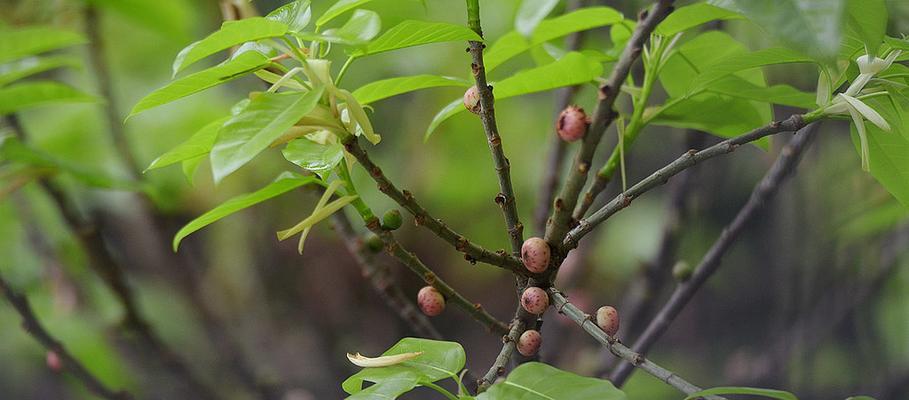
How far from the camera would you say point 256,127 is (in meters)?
0.30

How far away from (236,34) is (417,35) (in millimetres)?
68

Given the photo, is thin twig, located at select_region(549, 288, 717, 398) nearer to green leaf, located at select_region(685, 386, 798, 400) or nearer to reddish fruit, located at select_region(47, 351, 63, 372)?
green leaf, located at select_region(685, 386, 798, 400)

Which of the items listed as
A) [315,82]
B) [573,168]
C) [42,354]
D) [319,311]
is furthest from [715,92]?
[42,354]

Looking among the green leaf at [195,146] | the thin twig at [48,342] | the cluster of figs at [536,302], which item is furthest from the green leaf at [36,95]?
the cluster of figs at [536,302]

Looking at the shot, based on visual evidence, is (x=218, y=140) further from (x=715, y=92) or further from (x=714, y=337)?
(x=714, y=337)

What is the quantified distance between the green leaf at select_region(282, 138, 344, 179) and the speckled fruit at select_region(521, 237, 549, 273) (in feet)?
0.28

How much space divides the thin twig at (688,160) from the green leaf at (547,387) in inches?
2.9

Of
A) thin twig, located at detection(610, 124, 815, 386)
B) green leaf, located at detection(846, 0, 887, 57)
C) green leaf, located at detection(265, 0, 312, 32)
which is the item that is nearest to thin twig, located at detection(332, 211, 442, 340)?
thin twig, located at detection(610, 124, 815, 386)

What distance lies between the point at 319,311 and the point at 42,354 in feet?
1.29

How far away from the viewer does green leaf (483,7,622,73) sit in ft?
1.26

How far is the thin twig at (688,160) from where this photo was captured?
1.10 feet

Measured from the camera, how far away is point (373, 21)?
0.32m

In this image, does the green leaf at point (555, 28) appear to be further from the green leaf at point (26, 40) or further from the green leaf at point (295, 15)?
the green leaf at point (26, 40)

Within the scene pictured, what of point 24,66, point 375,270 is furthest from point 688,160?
point 24,66
